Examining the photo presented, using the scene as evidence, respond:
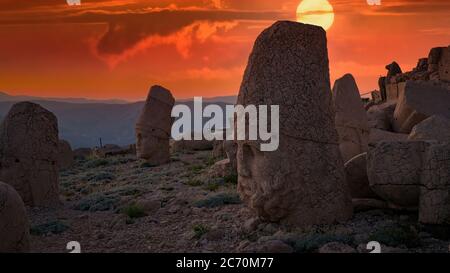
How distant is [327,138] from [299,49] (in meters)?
1.53

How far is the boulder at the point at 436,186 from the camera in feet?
26.8

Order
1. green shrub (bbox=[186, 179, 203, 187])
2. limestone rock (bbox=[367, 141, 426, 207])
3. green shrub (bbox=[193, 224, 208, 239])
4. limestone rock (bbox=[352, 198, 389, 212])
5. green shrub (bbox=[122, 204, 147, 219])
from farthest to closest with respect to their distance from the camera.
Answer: green shrub (bbox=[186, 179, 203, 187])
green shrub (bbox=[122, 204, 147, 219])
limestone rock (bbox=[352, 198, 389, 212])
green shrub (bbox=[193, 224, 208, 239])
limestone rock (bbox=[367, 141, 426, 207])

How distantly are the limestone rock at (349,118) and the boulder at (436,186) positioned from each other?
585cm

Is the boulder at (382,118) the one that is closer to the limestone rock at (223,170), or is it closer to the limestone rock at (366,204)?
the limestone rock at (223,170)

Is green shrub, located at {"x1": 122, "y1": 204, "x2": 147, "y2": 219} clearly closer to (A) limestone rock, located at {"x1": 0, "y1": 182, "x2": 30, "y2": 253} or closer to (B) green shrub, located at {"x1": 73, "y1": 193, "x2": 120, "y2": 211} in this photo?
(B) green shrub, located at {"x1": 73, "y1": 193, "x2": 120, "y2": 211}

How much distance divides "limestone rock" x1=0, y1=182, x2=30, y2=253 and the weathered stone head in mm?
12959

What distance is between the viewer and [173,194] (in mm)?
13719

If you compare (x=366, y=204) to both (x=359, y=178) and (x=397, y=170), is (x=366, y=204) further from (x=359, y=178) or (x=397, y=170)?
(x=397, y=170)

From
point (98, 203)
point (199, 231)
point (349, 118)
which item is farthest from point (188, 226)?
point (349, 118)

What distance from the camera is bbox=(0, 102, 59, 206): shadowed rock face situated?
1294 cm

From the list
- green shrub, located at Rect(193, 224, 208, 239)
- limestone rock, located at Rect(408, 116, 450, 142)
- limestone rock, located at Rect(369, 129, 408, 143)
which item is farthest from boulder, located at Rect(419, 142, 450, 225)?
limestone rock, located at Rect(369, 129, 408, 143)

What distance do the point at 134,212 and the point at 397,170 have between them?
18.2 feet

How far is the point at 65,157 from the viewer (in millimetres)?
24141
